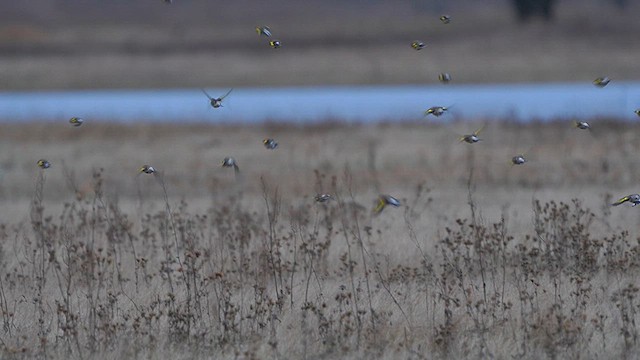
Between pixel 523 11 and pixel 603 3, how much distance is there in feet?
21.9

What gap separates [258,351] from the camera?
850 centimetres

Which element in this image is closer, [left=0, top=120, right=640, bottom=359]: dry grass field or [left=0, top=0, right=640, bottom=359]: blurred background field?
[left=0, top=120, right=640, bottom=359]: dry grass field

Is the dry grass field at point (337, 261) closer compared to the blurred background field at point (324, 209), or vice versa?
the dry grass field at point (337, 261)

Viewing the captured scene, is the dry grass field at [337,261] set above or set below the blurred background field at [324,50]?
above

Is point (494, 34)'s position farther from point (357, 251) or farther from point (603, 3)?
point (357, 251)

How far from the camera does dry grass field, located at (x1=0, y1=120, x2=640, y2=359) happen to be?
28.3 ft

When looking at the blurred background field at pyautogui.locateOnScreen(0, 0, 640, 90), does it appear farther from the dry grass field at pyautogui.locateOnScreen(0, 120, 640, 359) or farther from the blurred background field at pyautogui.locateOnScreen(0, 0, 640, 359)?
the dry grass field at pyautogui.locateOnScreen(0, 120, 640, 359)

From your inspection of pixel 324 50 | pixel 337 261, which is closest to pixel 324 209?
pixel 337 261

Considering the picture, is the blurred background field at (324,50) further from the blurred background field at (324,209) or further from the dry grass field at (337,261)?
the dry grass field at (337,261)

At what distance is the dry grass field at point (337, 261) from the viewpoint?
8.63 m

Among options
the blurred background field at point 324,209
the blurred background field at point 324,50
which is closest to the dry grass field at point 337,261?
the blurred background field at point 324,209

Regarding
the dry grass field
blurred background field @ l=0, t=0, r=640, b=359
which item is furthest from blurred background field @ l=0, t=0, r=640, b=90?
the dry grass field

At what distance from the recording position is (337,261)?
11516 millimetres

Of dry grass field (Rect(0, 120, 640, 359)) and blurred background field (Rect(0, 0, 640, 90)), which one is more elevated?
dry grass field (Rect(0, 120, 640, 359))
